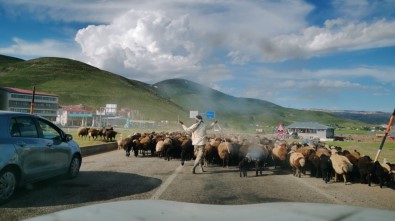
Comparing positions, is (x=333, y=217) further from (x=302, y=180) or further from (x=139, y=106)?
(x=139, y=106)

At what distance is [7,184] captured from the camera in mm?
7676

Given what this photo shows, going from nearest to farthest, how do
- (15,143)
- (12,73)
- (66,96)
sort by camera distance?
(15,143), (66,96), (12,73)

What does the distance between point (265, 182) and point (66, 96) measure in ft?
531

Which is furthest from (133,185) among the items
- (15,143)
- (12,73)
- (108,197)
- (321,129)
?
(12,73)

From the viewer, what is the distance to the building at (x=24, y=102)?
304ft

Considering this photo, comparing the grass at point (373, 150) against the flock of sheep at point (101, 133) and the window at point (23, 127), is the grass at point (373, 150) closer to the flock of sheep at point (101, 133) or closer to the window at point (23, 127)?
the window at point (23, 127)

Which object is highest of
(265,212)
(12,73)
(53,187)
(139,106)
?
(12,73)

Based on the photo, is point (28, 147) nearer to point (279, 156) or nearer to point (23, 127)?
point (23, 127)

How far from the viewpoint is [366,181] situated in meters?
12.7

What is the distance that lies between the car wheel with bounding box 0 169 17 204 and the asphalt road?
0.52 ft

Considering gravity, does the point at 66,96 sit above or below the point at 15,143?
above

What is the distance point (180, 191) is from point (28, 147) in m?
3.43

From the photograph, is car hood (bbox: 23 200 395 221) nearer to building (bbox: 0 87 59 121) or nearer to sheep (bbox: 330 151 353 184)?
sheep (bbox: 330 151 353 184)

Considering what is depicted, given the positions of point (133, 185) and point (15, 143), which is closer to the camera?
point (15, 143)
